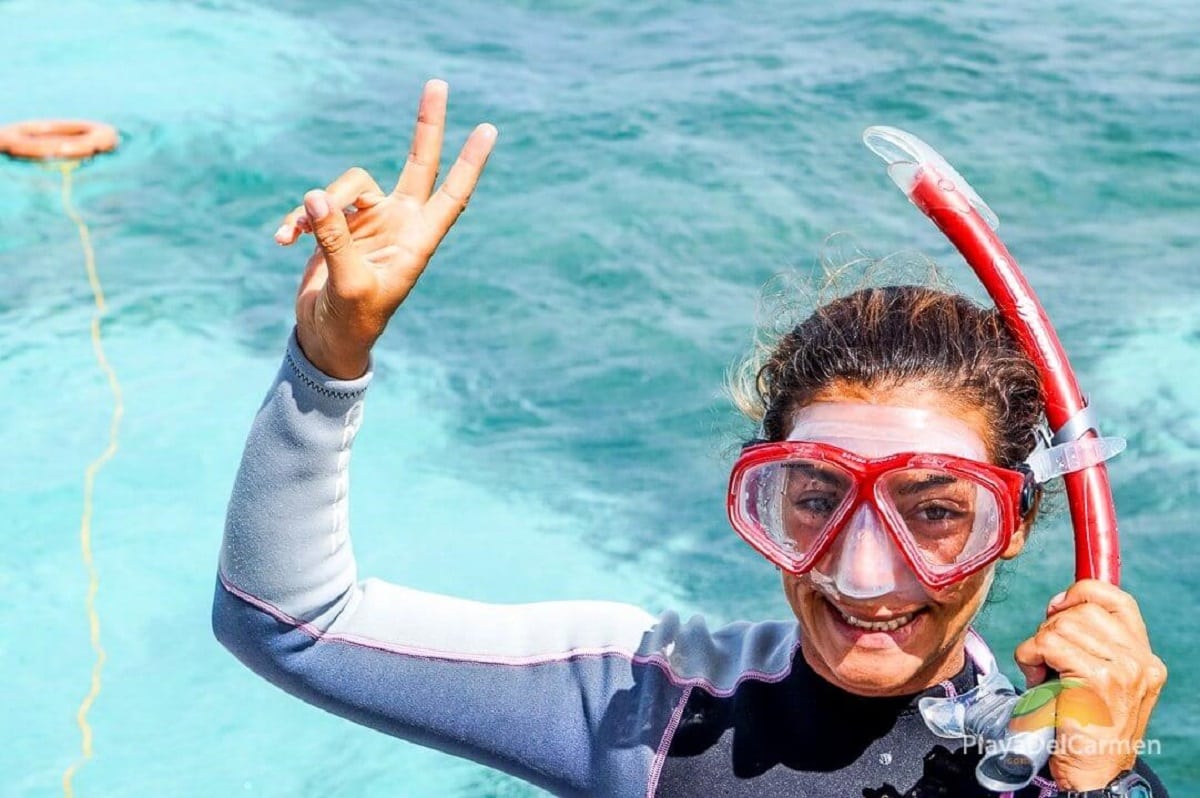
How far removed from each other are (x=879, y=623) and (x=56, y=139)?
19.6 feet

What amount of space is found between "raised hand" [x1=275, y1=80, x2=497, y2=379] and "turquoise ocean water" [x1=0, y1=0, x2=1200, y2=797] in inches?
59.7

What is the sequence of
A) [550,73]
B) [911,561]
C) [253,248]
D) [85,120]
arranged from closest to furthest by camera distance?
[911,561] → [253,248] → [85,120] → [550,73]

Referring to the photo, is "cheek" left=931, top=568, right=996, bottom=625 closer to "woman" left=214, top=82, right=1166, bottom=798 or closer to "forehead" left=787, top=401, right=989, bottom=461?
"woman" left=214, top=82, right=1166, bottom=798

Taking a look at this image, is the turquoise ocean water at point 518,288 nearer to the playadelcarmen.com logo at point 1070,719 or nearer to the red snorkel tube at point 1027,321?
the red snorkel tube at point 1027,321

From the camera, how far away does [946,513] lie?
190 centimetres

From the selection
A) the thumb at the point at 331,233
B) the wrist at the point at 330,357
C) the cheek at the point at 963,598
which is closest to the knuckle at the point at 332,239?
the thumb at the point at 331,233

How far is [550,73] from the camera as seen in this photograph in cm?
816

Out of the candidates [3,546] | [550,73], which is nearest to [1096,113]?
[550,73]

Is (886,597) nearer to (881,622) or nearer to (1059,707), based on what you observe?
(881,622)

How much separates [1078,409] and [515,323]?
13.6ft

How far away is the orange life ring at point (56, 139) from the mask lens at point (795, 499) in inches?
224

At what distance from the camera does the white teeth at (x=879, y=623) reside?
73.9 inches

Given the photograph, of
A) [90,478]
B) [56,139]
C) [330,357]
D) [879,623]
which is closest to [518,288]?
[90,478]

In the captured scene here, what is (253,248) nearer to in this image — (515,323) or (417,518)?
(515,323)
